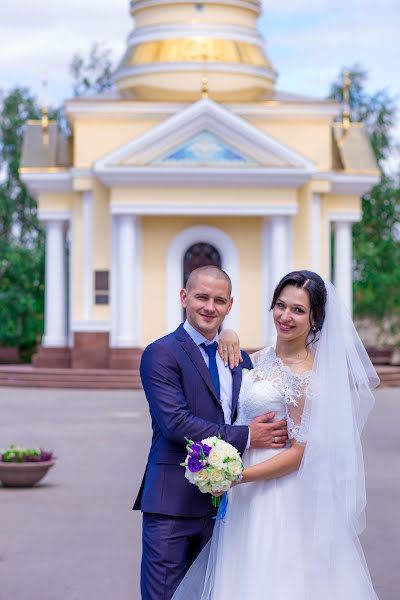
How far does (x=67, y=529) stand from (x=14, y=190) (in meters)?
39.2

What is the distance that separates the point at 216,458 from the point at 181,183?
24446mm

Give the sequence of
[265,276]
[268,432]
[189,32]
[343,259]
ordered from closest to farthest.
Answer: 1. [268,432]
2. [265,276]
3. [343,259]
4. [189,32]

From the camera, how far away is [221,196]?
97.1 ft

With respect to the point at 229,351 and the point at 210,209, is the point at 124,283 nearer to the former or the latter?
the point at 210,209

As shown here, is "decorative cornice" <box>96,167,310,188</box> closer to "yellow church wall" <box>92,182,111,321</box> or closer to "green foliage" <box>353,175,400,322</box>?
"yellow church wall" <box>92,182,111,321</box>

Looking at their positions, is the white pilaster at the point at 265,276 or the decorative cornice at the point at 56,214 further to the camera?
the decorative cornice at the point at 56,214

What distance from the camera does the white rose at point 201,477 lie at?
5.29 m

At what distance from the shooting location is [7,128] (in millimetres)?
48250

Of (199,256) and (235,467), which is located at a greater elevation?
(199,256)

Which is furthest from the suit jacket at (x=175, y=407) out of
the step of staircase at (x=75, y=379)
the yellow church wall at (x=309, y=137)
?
the yellow church wall at (x=309, y=137)

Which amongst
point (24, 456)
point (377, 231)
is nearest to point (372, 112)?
point (377, 231)

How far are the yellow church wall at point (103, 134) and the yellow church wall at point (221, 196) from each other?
6.11 ft

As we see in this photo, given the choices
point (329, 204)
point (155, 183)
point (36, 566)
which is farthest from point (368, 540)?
point (329, 204)

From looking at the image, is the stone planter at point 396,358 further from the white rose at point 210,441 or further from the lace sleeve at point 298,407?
the white rose at point 210,441
